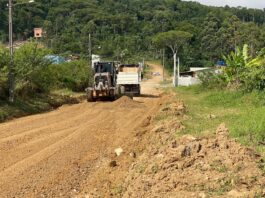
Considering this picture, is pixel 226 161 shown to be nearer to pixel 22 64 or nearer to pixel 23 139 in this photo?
pixel 23 139

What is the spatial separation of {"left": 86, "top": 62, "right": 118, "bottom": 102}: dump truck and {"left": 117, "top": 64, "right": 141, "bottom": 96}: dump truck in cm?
218

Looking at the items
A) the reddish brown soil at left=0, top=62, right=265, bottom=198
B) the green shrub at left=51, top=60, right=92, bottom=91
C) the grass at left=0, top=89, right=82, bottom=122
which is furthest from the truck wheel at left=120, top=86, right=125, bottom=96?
the reddish brown soil at left=0, top=62, right=265, bottom=198

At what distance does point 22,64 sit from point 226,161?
761 inches

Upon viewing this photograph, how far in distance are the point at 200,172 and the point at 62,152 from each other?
17.3 ft

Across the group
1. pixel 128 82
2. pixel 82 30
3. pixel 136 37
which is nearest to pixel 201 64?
pixel 136 37

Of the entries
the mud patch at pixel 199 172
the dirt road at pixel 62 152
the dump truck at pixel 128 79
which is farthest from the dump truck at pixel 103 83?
the mud patch at pixel 199 172

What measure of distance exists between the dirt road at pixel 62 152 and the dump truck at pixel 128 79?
14.5 m

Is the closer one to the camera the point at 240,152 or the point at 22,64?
the point at 240,152

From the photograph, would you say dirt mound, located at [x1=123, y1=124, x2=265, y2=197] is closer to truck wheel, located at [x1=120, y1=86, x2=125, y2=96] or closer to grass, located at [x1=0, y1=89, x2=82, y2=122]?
grass, located at [x1=0, y1=89, x2=82, y2=122]

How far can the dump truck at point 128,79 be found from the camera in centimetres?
3628

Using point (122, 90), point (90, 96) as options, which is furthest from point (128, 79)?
point (90, 96)

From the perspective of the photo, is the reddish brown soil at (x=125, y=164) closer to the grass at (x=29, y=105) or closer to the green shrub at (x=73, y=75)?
the grass at (x=29, y=105)

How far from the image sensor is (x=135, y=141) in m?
13.7

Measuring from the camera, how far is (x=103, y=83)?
31312 mm
